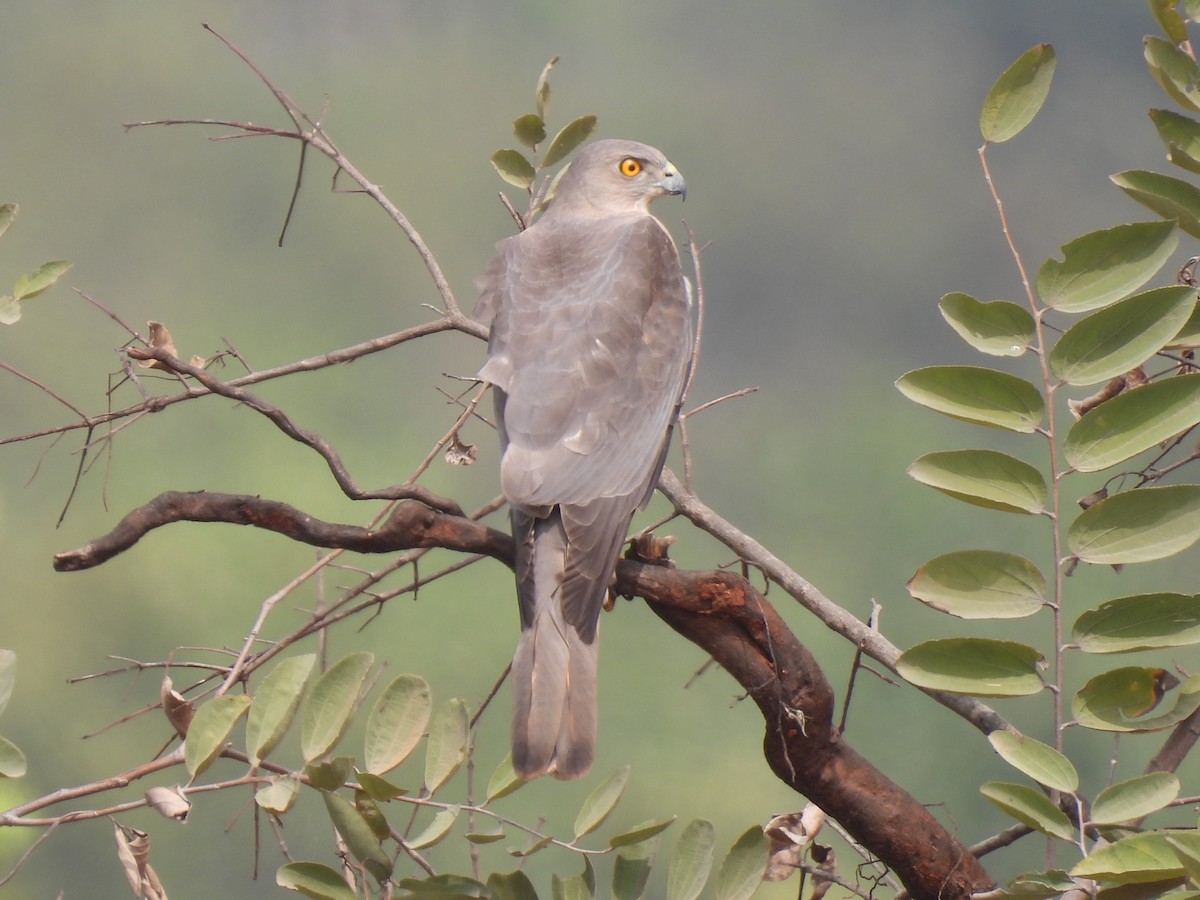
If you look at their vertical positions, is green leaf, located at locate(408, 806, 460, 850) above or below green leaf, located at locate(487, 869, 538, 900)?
above

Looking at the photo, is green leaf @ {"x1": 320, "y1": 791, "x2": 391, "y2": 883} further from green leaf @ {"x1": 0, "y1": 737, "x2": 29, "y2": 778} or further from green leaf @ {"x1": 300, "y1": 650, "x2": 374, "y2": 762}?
green leaf @ {"x1": 0, "y1": 737, "x2": 29, "y2": 778}

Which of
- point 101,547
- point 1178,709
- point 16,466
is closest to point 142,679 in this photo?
point 16,466

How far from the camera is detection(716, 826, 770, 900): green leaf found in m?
1.72

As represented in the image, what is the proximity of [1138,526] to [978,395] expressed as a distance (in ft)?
0.88

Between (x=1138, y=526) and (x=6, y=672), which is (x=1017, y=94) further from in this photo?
(x=6, y=672)

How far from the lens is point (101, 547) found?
5.14ft

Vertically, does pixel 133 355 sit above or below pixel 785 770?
above

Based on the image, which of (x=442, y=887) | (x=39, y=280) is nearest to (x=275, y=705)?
(x=442, y=887)

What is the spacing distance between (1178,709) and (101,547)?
143cm

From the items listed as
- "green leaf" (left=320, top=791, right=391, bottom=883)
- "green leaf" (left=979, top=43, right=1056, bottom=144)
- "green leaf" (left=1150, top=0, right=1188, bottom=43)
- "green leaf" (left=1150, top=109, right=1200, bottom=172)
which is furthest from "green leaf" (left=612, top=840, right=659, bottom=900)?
"green leaf" (left=1150, top=0, right=1188, bottom=43)

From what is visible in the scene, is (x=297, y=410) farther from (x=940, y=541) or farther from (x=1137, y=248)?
(x=1137, y=248)

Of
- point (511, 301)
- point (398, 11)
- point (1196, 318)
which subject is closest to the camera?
point (1196, 318)

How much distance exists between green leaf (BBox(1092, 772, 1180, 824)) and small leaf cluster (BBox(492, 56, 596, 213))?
62.0 inches

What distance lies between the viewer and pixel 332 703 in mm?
1522
